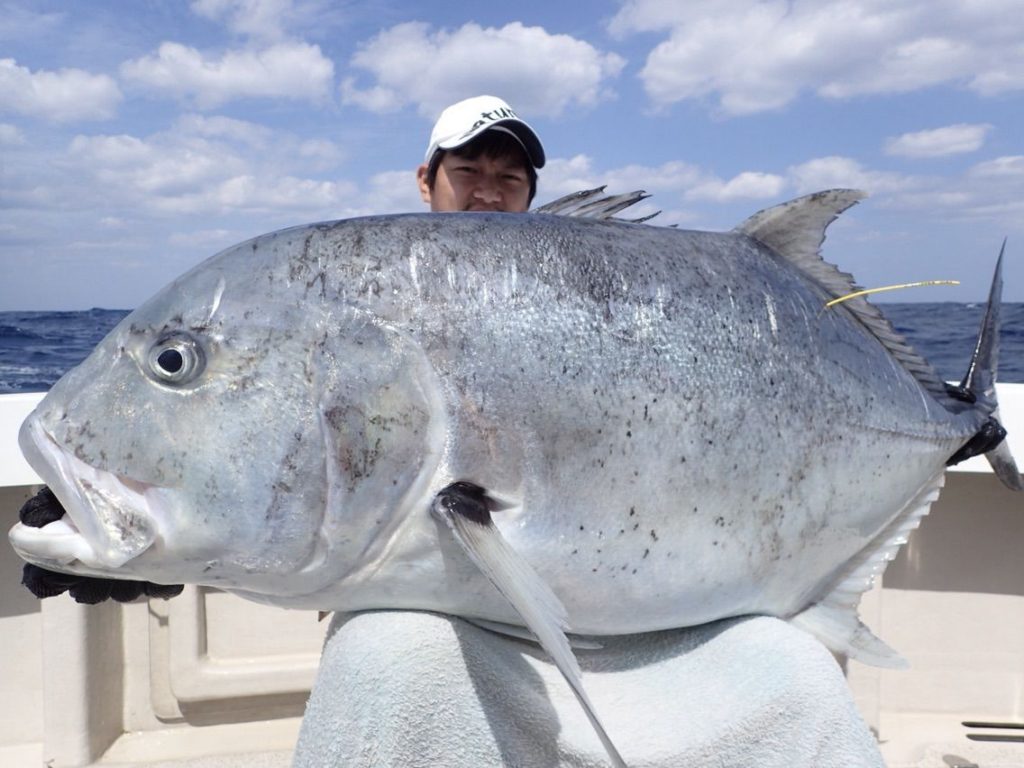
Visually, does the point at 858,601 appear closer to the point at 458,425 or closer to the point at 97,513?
the point at 458,425

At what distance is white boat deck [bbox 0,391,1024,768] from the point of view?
10.3 feet

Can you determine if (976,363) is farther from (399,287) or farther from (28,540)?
(28,540)

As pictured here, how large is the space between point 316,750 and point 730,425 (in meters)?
1.10

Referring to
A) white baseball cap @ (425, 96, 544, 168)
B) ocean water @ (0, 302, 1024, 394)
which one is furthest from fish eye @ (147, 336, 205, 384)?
ocean water @ (0, 302, 1024, 394)

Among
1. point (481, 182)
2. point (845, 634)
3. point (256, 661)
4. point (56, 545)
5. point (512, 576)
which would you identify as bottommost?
point (256, 661)

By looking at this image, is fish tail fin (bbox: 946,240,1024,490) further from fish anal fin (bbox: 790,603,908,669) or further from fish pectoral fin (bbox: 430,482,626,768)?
fish pectoral fin (bbox: 430,482,626,768)

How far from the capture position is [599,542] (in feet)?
5.38

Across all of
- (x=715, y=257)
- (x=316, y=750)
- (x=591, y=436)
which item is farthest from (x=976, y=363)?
(x=316, y=750)

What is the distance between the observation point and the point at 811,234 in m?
2.13

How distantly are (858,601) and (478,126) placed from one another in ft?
7.09

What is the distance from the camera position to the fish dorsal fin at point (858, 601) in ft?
6.89

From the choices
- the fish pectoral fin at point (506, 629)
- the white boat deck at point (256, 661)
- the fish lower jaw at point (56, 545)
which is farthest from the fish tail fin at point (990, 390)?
the fish lower jaw at point (56, 545)

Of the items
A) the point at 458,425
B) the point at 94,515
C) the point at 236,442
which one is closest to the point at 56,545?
the point at 94,515

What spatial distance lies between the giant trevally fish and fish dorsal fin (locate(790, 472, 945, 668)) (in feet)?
0.62
